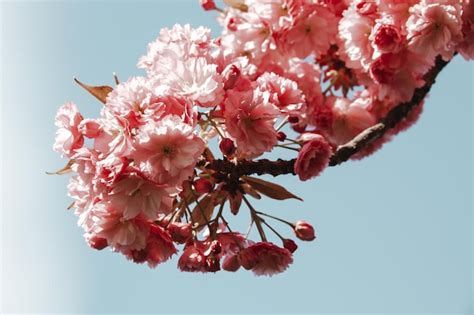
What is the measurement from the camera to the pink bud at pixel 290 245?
3258 millimetres

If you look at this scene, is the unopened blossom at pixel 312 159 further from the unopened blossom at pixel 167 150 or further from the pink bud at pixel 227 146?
the unopened blossom at pixel 167 150

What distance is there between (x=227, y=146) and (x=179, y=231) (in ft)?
1.33

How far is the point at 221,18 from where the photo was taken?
469cm

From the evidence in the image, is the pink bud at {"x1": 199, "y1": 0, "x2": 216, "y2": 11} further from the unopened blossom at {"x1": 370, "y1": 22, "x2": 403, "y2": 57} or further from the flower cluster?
the unopened blossom at {"x1": 370, "y1": 22, "x2": 403, "y2": 57}

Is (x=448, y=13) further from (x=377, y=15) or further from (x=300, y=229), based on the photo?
(x=300, y=229)

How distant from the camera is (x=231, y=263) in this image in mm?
3148

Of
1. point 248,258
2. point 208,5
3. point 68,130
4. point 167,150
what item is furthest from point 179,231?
point 208,5

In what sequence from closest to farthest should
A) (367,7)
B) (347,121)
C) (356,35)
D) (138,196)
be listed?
(138,196) < (367,7) < (356,35) < (347,121)

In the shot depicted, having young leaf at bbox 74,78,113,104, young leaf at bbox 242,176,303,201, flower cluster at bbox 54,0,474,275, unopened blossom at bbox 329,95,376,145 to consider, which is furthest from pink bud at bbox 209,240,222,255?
unopened blossom at bbox 329,95,376,145

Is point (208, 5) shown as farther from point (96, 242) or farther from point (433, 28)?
point (96, 242)

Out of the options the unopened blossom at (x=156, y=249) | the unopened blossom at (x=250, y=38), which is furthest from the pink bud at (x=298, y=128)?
the unopened blossom at (x=156, y=249)

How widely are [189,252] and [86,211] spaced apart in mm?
468

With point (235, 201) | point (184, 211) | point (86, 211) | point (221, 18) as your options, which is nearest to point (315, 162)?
point (235, 201)

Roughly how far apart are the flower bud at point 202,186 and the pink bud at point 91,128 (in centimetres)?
48
